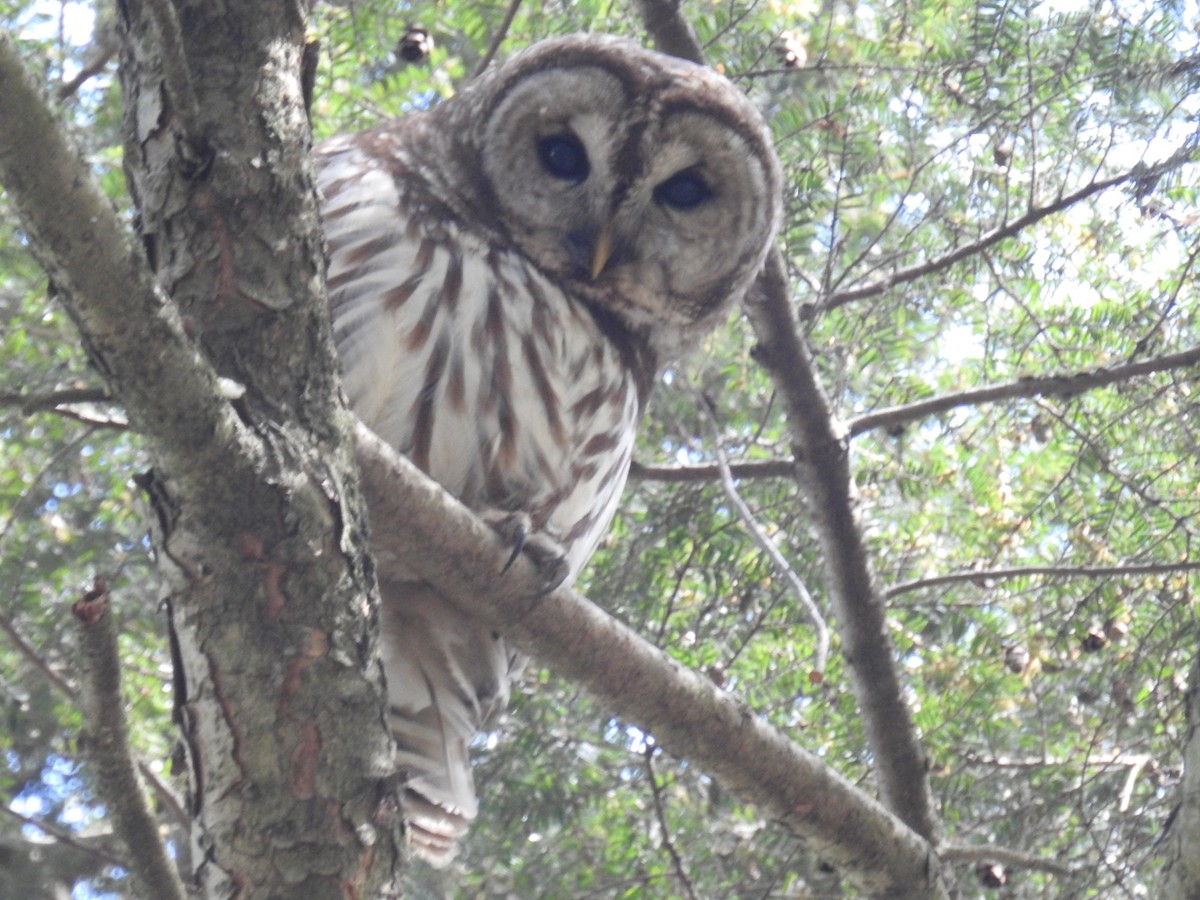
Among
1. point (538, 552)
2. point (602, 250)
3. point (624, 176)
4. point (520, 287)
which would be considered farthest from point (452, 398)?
point (624, 176)

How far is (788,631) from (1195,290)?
1390 millimetres

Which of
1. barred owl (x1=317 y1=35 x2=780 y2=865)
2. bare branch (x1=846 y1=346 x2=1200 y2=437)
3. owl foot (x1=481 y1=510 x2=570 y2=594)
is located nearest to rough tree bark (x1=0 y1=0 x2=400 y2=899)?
owl foot (x1=481 y1=510 x2=570 y2=594)

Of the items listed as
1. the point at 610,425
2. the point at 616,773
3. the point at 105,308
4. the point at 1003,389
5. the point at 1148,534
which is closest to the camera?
the point at 105,308

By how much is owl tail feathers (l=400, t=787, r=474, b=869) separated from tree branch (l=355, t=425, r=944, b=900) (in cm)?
70

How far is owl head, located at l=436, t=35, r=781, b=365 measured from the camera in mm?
3059

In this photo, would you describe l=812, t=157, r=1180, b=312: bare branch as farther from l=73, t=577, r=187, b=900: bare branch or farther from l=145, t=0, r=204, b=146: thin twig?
l=73, t=577, r=187, b=900: bare branch

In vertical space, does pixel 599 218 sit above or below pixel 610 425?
above

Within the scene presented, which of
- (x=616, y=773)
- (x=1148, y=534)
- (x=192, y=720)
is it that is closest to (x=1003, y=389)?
(x=1148, y=534)

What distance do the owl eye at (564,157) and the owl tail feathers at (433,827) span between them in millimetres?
1381

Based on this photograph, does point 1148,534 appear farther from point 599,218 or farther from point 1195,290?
point 599,218

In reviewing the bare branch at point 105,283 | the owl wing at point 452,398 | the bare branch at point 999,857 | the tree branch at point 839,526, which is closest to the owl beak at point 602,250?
the owl wing at point 452,398

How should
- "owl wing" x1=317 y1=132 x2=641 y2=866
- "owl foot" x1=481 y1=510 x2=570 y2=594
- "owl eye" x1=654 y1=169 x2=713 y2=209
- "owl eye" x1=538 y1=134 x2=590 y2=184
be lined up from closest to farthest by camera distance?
1. "owl foot" x1=481 y1=510 x2=570 y2=594
2. "owl wing" x1=317 y1=132 x2=641 y2=866
3. "owl eye" x1=538 y1=134 x2=590 y2=184
4. "owl eye" x1=654 y1=169 x2=713 y2=209

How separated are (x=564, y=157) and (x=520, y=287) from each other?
498mm

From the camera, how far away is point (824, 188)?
366 centimetres
